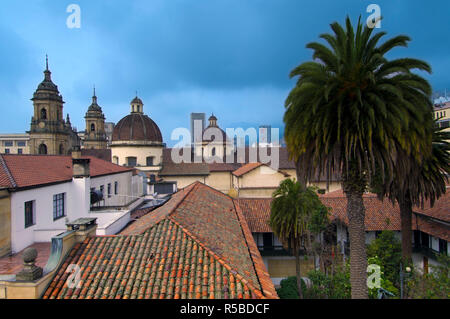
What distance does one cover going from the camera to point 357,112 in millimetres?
8242

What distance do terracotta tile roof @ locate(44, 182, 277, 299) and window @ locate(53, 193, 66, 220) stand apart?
7.76 m

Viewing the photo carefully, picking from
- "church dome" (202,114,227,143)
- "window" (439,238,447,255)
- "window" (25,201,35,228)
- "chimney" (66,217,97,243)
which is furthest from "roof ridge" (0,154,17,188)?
"church dome" (202,114,227,143)

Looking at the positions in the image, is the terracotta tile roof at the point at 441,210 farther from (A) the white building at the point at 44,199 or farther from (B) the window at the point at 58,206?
(B) the window at the point at 58,206

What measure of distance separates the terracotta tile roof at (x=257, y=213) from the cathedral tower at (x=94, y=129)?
192 ft

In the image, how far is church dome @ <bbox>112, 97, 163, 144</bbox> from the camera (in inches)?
1729

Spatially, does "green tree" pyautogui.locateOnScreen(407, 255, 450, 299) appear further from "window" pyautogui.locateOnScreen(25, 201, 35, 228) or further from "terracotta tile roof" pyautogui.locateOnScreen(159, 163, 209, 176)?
"terracotta tile roof" pyautogui.locateOnScreen(159, 163, 209, 176)

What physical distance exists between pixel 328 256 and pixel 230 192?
89.7 ft

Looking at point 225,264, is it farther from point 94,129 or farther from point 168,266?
point 94,129

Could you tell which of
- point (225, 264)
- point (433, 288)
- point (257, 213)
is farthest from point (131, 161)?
point (433, 288)

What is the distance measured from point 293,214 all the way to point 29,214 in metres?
15.2

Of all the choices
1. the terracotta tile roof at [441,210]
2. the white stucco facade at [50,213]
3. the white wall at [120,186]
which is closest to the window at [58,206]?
the white stucco facade at [50,213]

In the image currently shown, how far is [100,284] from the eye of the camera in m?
7.68
